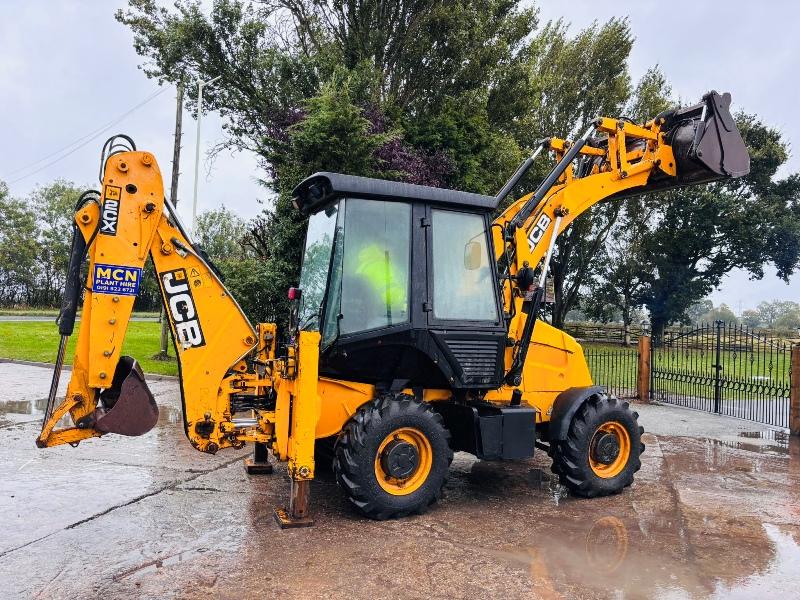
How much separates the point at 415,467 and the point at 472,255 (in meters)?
1.95

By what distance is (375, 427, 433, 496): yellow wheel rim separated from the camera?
17.5 feet

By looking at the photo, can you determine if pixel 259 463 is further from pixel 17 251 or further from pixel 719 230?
pixel 17 251

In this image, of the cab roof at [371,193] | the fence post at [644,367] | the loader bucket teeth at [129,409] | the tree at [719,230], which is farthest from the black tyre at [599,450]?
the tree at [719,230]

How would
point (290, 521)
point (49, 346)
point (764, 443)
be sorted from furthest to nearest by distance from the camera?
point (49, 346) → point (764, 443) → point (290, 521)

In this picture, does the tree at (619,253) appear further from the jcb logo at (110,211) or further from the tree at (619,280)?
the jcb logo at (110,211)

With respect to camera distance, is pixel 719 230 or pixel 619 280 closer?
pixel 719 230

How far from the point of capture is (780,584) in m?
4.33

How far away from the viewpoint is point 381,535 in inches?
198

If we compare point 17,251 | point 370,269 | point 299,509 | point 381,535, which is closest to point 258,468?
point 299,509

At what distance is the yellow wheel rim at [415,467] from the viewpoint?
5344 millimetres

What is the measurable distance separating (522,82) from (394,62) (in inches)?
137

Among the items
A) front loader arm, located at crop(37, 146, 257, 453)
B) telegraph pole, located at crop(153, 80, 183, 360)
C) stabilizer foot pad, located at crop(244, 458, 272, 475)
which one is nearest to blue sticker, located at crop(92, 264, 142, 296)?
front loader arm, located at crop(37, 146, 257, 453)

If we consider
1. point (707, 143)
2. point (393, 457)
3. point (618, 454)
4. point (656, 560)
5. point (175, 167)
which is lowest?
point (656, 560)

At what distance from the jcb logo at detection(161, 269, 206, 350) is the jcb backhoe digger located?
0.04 feet
